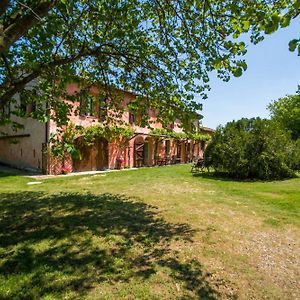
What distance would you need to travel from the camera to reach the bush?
637 inches

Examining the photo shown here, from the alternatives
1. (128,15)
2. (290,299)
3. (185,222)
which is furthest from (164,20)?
(290,299)

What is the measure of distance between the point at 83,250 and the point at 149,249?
116 centimetres

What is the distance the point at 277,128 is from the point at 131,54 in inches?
483

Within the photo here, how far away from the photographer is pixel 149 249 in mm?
5203

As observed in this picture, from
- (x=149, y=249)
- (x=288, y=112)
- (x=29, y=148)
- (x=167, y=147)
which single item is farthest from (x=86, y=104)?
(x=288, y=112)

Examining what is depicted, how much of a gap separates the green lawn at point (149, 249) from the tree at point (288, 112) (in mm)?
34657

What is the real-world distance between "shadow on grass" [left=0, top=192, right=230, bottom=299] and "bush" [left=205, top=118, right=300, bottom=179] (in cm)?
971

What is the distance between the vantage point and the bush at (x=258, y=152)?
16.2 meters

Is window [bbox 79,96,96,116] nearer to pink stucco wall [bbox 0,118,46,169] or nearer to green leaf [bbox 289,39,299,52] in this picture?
green leaf [bbox 289,39,299,52]


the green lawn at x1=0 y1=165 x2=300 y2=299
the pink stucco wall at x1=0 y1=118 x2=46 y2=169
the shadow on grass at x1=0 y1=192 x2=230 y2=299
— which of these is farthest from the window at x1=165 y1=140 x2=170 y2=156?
the shadow on grass at x1=0 y1=192 x2=230 y2=299

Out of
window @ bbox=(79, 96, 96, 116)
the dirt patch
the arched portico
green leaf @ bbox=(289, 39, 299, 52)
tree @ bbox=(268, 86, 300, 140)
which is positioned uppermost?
tree @ bbox=(268, 86, 300, 140)

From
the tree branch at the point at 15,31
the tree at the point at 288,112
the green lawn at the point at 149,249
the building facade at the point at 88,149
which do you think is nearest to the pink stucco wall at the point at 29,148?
the building facade at the point at 88,149

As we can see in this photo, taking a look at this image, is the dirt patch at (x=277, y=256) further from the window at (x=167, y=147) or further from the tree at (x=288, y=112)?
the tree at (x=288, y=112)

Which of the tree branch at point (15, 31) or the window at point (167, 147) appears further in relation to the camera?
the window at point (167, 147)
